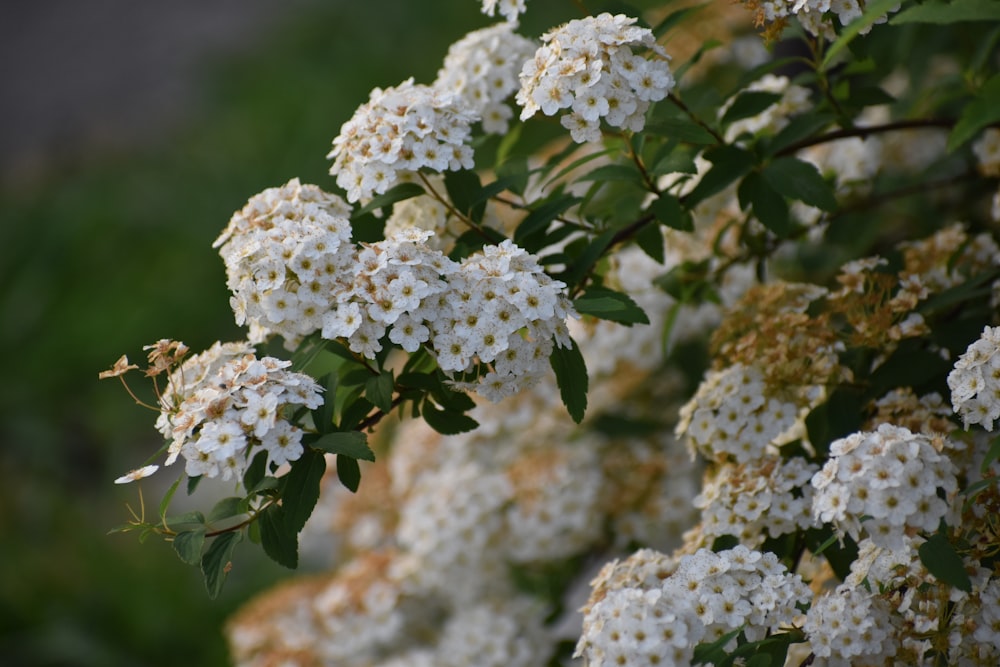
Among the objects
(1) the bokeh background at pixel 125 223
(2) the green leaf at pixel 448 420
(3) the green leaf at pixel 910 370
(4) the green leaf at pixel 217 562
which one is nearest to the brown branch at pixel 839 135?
(3) the green leaf at pixel 910 370

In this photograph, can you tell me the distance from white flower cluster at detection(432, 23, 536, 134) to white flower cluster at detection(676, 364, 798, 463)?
55cm

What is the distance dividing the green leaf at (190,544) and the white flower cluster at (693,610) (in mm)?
501

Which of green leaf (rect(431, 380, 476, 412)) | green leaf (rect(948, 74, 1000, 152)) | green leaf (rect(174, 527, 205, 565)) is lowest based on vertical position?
green leaf (rect(174, 527, 205, 565))

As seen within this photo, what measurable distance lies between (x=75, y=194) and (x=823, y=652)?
5567 mm

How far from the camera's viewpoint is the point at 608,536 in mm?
2443

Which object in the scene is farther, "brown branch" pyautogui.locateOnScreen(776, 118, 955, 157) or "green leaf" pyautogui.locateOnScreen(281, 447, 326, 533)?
"brown branch" pyautogui.locateOnScreen(776, 118, 955, 157)

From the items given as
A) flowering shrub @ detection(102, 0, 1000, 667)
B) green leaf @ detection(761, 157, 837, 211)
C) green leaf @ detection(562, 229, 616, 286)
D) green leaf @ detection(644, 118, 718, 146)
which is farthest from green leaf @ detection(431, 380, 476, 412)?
green leaf @ detection(761, 157, 837, 211)

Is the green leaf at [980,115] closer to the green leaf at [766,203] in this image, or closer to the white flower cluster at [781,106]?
the green leaf at [766,203]

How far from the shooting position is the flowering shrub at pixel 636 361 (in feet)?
4.40

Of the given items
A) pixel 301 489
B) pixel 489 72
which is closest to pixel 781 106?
pixel 489 72

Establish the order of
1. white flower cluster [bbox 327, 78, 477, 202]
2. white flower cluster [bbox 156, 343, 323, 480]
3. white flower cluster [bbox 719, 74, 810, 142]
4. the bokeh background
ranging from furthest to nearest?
the bokeh background
white flower cluster [bbox 719, 74, 810, 142]
white flower cluster [bbox 327, 78, 477, 202]
white flower cluster [bbox 156, 343, 323, 480]

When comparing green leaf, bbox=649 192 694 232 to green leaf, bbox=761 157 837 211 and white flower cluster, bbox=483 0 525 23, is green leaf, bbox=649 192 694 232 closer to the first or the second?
green leaf, bbox=761 157 837 211

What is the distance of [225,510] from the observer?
1434 mm

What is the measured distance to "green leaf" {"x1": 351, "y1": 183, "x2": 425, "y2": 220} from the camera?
1552 mm
